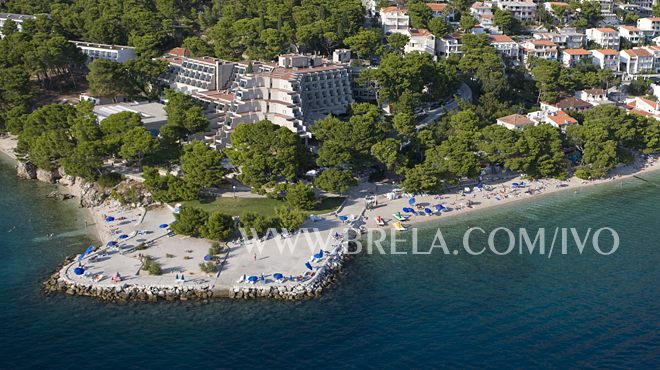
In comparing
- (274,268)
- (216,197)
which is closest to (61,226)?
(216,197)

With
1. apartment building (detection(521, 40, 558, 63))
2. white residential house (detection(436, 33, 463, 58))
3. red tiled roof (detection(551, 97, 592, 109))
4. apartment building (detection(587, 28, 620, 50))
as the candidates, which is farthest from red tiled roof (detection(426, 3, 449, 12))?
red tiled roof (detection(551, 97, 592, 109))

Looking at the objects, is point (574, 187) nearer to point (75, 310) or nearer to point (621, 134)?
point (621, 134)

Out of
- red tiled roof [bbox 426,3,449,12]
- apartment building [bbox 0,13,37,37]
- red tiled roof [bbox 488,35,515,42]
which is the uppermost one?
apartment building [bbox 0,13,37,37]

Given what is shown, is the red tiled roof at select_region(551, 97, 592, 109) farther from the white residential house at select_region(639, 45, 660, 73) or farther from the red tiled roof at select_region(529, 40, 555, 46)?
the white residential house at select_region(639, 45, 660, 73)

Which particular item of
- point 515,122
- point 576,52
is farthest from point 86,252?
point 576,52

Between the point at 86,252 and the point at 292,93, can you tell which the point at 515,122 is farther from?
the point at 86,252

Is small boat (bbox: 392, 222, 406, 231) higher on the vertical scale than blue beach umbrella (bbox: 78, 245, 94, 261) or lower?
lower
